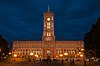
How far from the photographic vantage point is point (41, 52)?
143 m

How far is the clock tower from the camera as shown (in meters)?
142

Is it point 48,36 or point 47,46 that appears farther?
point 48,36

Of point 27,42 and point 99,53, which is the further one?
point 27,42

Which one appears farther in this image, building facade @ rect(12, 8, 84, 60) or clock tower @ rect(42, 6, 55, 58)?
building facade @ rect(12, 8, 84, 60)

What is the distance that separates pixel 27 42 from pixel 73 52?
34049mm

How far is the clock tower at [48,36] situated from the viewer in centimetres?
14200

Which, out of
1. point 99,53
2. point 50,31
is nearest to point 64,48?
point 50,31

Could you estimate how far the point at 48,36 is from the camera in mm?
146375

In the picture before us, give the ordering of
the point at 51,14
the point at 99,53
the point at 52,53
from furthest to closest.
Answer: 1. the point at 51,14
2. the point at 52,53
3. the point at 99,53

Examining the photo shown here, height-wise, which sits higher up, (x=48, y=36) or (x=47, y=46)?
(x=48, y=36)

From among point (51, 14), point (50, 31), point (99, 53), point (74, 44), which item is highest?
point (51, 14)

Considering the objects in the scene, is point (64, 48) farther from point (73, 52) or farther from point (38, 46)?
point (38, 46)

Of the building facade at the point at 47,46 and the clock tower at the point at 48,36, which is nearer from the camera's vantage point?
the clock tower at the point at 48,36

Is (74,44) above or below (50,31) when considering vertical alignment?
below
